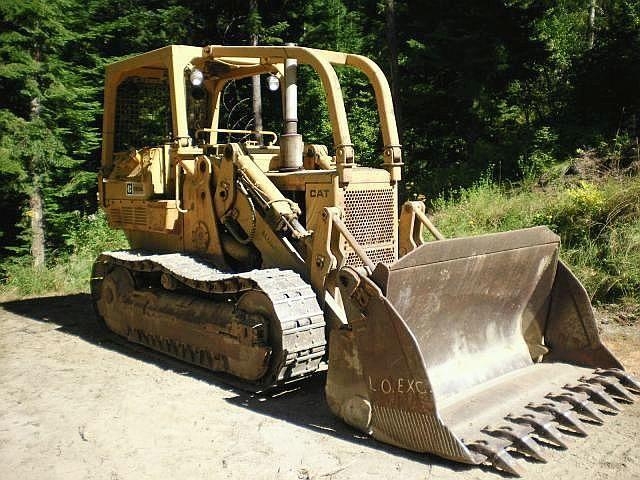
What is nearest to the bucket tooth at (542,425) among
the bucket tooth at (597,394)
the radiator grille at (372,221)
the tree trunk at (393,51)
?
the bucket tooth at (597,394)

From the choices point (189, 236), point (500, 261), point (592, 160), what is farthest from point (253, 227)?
point (592, 160)

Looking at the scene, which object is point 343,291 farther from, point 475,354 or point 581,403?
point 581,403

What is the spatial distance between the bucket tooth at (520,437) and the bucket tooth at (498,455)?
0.08 metres

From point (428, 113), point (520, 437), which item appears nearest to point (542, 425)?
point (520, 437)

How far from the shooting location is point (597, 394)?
4.62m

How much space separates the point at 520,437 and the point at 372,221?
7.76ft

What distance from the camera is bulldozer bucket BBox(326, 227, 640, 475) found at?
3920 mm

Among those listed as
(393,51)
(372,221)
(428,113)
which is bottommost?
(372,221)

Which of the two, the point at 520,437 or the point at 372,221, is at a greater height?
the point at 372,221

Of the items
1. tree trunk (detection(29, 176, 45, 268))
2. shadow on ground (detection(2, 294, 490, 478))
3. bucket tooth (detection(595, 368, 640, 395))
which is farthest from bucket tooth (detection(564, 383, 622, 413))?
tree trunk (detection(29, 176, 45, 268))

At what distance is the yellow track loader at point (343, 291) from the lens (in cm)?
411

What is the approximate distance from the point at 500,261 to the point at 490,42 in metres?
10.7

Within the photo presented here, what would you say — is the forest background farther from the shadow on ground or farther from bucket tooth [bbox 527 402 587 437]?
bucket tooth [bbox 527 402 587 437]

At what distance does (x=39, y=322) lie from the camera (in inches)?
317
